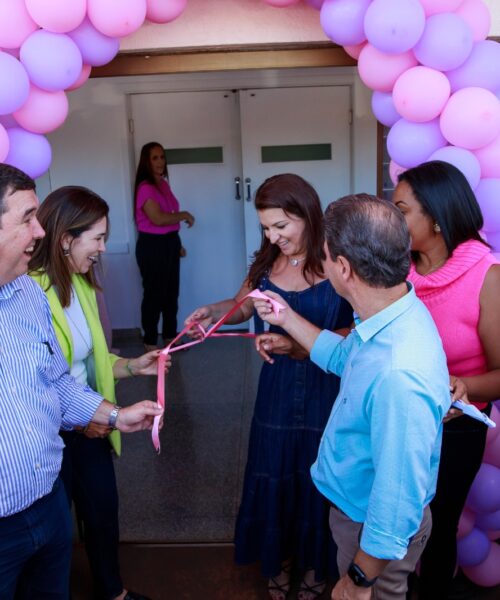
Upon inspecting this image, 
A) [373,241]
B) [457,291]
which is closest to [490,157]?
[457,291]

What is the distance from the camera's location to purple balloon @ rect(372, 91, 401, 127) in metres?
2.47

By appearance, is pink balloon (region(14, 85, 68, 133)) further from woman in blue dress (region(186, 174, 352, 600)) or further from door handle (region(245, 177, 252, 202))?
door handle (region(245, 177, 252, 202))

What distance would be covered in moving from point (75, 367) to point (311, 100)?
13.3ft

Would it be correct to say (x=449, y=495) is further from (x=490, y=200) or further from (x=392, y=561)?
(x=490, y=200)

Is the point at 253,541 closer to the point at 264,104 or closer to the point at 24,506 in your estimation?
the point at 24,506

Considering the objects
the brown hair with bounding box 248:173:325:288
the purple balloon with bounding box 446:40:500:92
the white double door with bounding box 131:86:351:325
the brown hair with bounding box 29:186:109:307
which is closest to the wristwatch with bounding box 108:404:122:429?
the brown hair with bounding box 29:186:109:307

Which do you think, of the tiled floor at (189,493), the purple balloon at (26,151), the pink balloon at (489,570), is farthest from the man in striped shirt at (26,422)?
the pink balloon at (489,570)

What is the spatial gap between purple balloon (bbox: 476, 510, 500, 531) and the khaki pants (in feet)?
2.80

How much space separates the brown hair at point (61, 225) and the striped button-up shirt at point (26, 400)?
0.33 metres

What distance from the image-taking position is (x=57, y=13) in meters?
2.16

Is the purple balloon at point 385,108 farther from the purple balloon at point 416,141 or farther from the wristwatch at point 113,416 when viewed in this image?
the wristwatch at point 113,416

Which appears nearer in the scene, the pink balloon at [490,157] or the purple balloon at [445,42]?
the purple balloon at [445,42]

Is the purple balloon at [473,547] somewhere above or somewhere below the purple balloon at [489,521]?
below

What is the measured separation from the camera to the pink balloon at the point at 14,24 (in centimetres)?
218
